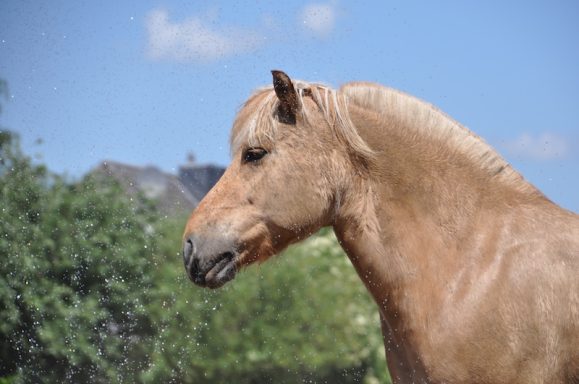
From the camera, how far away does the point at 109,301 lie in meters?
8.02

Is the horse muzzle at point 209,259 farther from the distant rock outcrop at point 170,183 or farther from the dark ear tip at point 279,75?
the distant rock outcrop at point 170,183

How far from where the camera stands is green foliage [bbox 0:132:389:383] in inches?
308

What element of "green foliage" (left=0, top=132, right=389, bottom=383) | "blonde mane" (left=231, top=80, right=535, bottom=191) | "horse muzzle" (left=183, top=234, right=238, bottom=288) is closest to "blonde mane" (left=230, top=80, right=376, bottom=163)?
"blonde mane" (left=231, top=80, right=535, bottom=191)

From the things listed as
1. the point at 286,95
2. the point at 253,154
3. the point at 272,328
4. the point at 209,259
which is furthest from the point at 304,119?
the point at 272,328

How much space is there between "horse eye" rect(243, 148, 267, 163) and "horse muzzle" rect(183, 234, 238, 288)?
41 cm

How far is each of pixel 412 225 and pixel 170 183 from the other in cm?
675

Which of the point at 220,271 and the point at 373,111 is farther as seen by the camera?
the point at 373,111

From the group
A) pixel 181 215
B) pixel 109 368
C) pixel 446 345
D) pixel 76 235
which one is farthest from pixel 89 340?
pixel 446 345

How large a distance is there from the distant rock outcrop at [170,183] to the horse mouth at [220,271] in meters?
4.42

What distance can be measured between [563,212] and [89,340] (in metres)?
5.21

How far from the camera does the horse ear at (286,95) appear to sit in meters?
4.00

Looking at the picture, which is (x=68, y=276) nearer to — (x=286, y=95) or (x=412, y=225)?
(x=286, y=95)

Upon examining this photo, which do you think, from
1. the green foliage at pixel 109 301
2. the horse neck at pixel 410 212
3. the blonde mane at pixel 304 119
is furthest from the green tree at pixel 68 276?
the horse neck at pixel 410 212

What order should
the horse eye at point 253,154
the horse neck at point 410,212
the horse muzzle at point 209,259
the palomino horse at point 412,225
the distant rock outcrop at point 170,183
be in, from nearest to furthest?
1. the palomino horse at point 412,225
2. the horse neck at point 410,212
3. the horse muzzle at point 209,259
4. the horse eye at point 253,154
5. the distant rock outcrop at point 170,183
